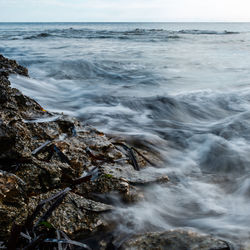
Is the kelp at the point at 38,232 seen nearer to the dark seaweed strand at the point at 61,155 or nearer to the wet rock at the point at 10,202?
the wet rock at the point at 10,202

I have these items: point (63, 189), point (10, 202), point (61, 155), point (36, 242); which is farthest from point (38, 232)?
point (61, 155)

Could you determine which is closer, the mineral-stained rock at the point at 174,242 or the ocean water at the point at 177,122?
the mineral-stained rock at the point at 174,242

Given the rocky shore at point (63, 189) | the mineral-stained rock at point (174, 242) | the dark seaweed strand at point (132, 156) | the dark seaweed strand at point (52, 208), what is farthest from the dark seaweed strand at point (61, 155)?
the mineral-stained rock at point (174, 242)

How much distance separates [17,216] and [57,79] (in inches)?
301

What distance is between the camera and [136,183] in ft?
8.52

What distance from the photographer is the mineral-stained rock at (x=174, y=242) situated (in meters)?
1.75

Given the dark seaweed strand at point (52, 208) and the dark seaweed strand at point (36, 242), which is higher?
the dark seaweed strand at point (52, 208)

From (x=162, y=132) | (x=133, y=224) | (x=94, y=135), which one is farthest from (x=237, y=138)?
(x=133, y=224)

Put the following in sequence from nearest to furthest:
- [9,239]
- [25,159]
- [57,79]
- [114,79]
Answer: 1. [9,239]
2. [25,159]
3. [57,79]
4. [114,79]

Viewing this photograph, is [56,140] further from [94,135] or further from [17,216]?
[17,216]

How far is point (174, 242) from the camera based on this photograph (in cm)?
180

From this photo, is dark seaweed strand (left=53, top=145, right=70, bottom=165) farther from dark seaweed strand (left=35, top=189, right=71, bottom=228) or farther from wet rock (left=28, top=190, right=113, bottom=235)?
dark seaweed strand (left=35, top=189, right=71, bottom=228)

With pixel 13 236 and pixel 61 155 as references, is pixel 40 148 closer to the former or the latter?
pixel 61 155

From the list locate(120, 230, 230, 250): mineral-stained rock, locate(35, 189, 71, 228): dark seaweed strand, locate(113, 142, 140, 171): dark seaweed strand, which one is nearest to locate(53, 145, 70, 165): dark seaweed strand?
locate(35, 189, 71, 228): dark seaweed strand
